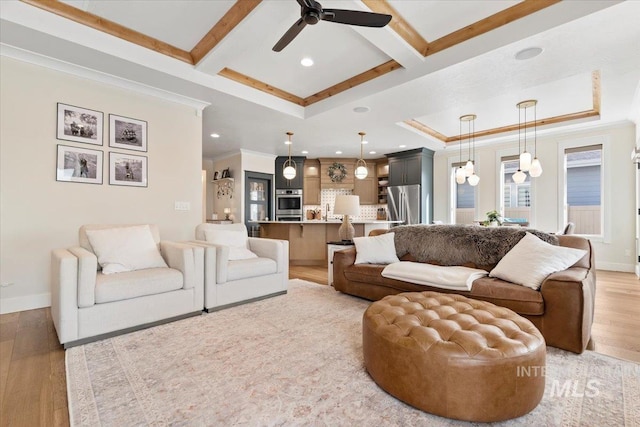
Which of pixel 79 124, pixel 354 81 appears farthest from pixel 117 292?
pixel 354 81

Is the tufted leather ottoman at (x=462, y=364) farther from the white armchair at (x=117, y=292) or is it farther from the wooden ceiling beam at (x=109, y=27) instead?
the wooden ceiling beam at (x=109, y=27)

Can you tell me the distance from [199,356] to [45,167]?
2.80m

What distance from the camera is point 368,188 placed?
8523mm

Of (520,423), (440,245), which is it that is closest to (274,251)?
(440,245)

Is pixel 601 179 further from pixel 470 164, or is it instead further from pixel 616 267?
pixel 470 164

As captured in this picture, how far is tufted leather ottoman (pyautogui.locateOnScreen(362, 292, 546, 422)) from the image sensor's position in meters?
1.31

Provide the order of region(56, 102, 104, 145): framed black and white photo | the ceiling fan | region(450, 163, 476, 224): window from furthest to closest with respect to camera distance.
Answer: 1. region(450, 163, 476, 224): window
2. region(56, 102, 104, 145): framed black and white photo
3. the ceiling fan

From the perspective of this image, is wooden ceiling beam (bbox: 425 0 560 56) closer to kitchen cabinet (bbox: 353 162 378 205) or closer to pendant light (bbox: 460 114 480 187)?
pendant light (bbox: 460 114 480 187)

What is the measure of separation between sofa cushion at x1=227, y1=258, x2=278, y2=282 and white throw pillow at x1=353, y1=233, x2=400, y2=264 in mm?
1018

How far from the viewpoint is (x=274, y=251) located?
3.53 metres

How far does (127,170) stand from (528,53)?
4.61m

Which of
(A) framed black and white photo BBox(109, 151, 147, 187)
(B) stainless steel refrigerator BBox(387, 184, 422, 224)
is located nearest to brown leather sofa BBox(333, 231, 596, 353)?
(A) framed black and white photo BBox(109, 151, 147, 187)

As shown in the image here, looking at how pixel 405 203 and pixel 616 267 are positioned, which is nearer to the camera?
pixel 616 267

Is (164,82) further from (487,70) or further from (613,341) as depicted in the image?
(613,341)
